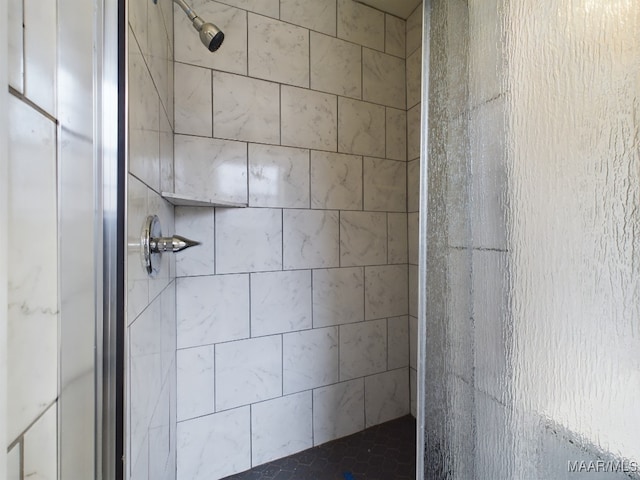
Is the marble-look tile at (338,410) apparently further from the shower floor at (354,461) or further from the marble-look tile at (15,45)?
the marble-look tile at (15,45)

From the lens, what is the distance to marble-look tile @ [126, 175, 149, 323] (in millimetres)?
436

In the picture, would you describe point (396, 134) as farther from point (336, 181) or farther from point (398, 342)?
point (398, 342)

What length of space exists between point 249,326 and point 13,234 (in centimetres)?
96

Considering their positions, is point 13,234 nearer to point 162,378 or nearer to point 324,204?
point 162,378

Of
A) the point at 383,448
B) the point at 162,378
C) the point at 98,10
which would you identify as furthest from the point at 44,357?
the point at 383,448

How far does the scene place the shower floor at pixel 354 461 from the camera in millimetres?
1062

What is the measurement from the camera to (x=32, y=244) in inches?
9.0

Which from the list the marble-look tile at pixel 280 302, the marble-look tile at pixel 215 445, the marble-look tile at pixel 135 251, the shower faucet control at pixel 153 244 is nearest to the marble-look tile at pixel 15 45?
the marble-look tile at pixel 135 251

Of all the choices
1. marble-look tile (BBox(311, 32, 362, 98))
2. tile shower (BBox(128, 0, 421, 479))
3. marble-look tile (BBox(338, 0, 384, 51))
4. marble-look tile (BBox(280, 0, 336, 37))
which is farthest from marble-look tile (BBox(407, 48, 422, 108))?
marble-look tile (BBox(280, 0, 336, 37))

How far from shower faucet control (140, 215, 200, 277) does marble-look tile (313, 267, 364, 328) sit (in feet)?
2.22

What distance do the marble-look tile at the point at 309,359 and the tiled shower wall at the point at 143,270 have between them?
0.44 metres

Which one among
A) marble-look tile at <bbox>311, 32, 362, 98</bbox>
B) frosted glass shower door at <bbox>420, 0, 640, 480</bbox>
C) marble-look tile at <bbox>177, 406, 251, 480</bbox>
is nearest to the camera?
frosted glass shower door at <bbox>420, 0, 640, 480</bbox>

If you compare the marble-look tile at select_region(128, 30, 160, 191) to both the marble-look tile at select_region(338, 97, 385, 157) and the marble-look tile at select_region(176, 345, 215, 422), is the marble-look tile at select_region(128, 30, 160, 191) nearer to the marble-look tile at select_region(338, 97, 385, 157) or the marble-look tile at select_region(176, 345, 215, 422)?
the marble-look tile at select_region(176, 345, 215, 422)

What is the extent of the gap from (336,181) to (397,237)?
440 mm
